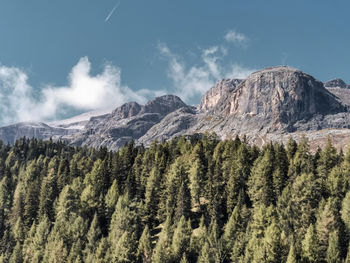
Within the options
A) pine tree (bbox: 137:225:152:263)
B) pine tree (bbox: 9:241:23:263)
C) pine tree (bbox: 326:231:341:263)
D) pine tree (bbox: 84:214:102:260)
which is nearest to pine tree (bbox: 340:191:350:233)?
pine tree (bbox: 326:231:341:263)

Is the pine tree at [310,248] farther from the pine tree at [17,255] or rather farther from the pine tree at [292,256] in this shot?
the pine tree at [17,255]

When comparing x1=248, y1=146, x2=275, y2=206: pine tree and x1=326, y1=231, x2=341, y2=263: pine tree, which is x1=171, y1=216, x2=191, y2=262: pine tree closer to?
x1=248, y1=146, x2=275, y2=206: pine tree

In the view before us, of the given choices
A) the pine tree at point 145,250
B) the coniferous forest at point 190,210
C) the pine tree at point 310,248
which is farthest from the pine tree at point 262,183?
the pine tree at point 145,250

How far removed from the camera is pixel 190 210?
102m

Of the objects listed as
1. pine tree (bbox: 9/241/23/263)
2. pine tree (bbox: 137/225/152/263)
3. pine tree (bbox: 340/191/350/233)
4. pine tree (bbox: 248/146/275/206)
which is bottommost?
pine tree (bbox: 9/241/23/263)

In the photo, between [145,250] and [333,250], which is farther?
[145,250]

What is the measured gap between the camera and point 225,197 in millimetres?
100438

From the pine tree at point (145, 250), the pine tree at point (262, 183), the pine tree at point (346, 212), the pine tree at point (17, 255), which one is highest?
the pine tree at point (262, 183)

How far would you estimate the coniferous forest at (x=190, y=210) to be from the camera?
253 feet

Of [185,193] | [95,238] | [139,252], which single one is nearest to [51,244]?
[95,238]

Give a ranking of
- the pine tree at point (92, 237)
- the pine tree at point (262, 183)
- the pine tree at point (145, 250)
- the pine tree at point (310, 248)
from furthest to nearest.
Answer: the pine tree at point (92, 237)
the pine tree at point (262, 183)
the pine tree at point (145, 250)
the pine tree at point (310, 248)

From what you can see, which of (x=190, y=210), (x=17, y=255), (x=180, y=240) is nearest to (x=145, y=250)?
(x=180, y=240)

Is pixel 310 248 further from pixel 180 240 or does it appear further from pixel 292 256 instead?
pixel 180 240

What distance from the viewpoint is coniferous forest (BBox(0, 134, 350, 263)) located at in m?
77.1
